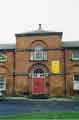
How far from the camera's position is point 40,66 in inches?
1620

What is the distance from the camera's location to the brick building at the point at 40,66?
40625 millimetres

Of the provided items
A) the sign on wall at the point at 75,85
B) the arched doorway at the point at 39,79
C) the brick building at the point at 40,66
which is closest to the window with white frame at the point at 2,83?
the brick building at the point at 40,66

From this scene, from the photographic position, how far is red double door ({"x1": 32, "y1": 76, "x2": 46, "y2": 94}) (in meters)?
40.5

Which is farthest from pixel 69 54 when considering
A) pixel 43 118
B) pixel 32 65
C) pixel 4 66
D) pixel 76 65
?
pixel 43 118

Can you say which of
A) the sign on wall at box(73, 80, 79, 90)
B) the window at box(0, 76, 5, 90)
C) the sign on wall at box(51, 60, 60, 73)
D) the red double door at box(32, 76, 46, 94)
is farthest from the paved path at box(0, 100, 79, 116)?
the window at box(0, 76, 5, 90)

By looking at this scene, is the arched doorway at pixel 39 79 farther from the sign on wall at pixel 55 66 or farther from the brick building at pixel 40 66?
the sign on wall at pixel 55 66

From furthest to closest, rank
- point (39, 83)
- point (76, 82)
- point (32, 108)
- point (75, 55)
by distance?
point (75, 55), point (39, 83), point (76, 82), point (32, 108)

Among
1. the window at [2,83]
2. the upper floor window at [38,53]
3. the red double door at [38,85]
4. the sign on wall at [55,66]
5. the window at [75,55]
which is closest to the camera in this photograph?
the red double door at [38,85]

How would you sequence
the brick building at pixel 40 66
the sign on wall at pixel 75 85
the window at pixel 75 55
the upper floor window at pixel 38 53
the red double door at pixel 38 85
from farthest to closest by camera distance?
the upper floor window at pixel 38 53 < the window at pixel 75 55 < the brick building at pixel 40 66 < the red double door at pixel 38 85 < the sign on wall at pixel 75 85

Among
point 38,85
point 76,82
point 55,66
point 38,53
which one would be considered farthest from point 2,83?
point 76,82

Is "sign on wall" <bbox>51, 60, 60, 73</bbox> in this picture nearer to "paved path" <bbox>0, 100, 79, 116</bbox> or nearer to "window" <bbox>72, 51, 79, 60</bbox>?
"window" <bbox>72, 51, 79, 60</bbox>

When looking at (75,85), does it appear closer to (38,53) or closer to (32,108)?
(38,53)

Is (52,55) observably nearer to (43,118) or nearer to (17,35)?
(17,35)

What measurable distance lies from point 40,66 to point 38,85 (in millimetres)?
2169
